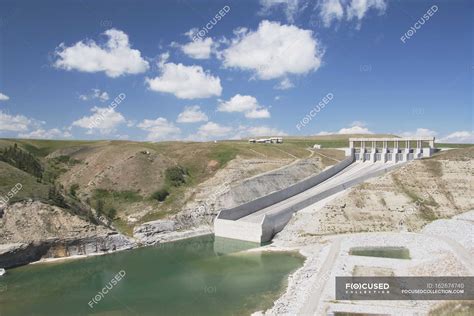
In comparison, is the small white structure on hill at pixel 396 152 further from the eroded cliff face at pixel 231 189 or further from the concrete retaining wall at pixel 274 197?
the eroded cliff face at pixel 231 189

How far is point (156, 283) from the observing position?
120 ft

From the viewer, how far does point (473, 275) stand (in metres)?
30.0

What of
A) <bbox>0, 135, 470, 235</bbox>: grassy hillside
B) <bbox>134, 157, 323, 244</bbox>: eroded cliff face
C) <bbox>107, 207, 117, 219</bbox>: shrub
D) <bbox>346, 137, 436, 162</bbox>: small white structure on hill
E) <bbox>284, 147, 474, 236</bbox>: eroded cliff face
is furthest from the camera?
<bbox>346, 137, 436, 162</bbox>: small white structure on hill

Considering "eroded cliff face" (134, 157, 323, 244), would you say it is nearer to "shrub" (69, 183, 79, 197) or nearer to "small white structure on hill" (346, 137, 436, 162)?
"small white structure on hill" (346, 137, 436, 162)

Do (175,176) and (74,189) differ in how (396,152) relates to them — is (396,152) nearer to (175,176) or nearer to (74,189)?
(175,176)

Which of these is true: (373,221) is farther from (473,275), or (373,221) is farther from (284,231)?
(473,275)

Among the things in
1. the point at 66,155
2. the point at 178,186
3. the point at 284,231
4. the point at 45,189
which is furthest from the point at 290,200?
the point at 66,155

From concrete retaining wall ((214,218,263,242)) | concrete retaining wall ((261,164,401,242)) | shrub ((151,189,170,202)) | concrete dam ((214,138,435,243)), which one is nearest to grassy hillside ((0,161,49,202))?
shrub ((151,189,170,202))

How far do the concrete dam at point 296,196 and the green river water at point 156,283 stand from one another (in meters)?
3.12

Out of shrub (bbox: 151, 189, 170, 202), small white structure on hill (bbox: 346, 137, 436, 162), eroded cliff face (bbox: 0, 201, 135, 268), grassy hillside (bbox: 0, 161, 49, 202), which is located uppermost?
small white structure on hill (bbox: 346, 137, 436, 162)

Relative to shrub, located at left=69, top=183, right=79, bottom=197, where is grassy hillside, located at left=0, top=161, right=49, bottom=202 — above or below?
above

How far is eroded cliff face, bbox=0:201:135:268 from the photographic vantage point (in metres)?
41.5

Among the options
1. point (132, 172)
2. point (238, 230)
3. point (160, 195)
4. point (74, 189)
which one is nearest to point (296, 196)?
point (238, 230)

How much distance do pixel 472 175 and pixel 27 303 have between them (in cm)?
5664
